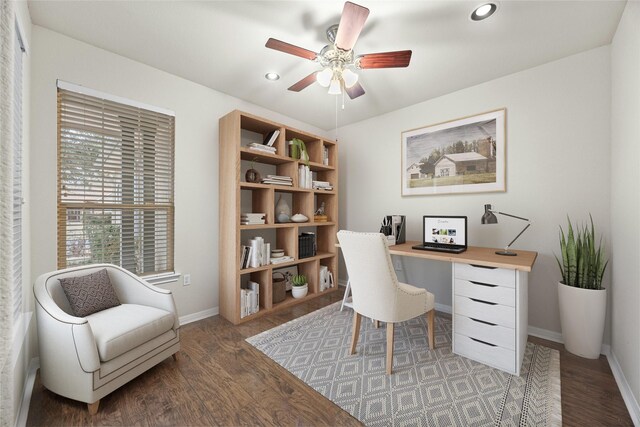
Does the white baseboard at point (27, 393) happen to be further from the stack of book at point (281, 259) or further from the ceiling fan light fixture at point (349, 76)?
the ceiling fan light fixture at point (349, 76)

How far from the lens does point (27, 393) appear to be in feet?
5.18

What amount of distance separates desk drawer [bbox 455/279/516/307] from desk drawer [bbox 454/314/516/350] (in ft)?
0.59

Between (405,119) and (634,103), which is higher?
(405,119)

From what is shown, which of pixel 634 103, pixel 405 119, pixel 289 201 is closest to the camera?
pixel 634 103

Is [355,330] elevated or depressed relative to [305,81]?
depressed

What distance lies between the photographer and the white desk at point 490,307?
1763 millimetres

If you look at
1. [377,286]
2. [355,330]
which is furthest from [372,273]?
[355,330]

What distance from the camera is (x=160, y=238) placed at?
8.22 ft

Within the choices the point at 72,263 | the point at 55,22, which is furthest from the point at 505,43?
the point at 72,263

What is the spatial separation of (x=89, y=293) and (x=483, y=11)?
10.5ft

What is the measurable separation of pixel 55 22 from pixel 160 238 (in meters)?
1.74

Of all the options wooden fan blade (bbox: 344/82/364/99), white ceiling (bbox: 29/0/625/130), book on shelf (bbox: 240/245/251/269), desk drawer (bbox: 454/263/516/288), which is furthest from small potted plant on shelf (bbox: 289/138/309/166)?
desk drawer (bbox: 454/263/516/288)

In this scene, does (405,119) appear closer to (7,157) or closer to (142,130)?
(142,130)

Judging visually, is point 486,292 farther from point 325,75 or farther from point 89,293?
point 89,293
